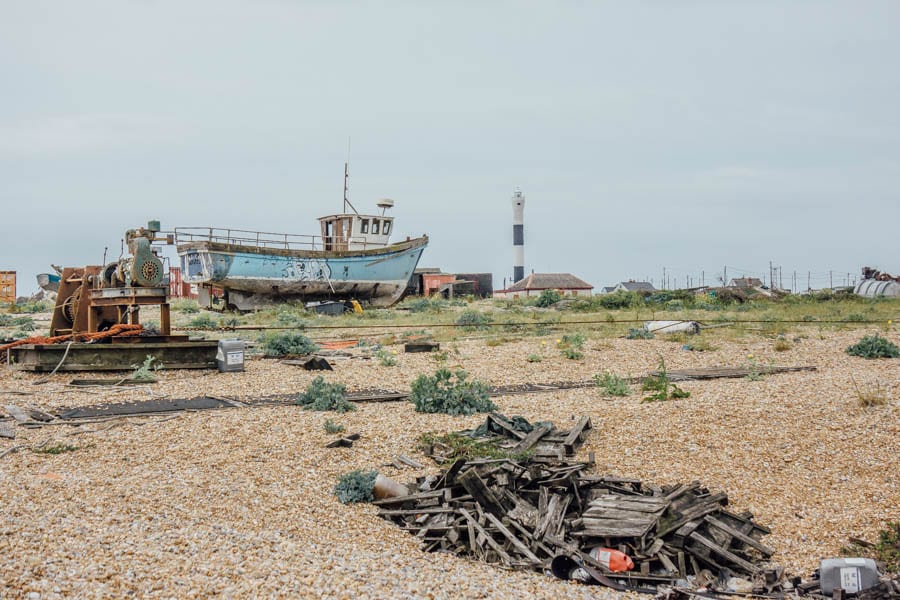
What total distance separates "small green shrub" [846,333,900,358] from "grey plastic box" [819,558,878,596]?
451 inches

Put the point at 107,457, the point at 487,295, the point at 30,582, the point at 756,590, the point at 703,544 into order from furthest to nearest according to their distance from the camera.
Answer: the point at 487,295, the point at 107,457, the point at 703,544, the point at 756,590, the point at 30,582

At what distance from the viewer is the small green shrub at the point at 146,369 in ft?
41.0

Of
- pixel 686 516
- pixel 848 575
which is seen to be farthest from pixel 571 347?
pixel 848 575

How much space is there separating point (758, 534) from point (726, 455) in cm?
200

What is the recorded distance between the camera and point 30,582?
430 cm

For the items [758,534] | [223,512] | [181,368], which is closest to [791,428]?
[758,534]

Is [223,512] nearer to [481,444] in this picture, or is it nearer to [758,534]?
[481,444]

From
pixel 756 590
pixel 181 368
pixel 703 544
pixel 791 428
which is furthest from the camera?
pixel 181 368

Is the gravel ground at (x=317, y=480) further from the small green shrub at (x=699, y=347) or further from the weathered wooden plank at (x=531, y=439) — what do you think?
the small green shrub at (x=699, y=347)

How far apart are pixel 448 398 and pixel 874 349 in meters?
10.1

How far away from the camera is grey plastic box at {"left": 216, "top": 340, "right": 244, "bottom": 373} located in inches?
542

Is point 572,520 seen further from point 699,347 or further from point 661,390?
point 699,347

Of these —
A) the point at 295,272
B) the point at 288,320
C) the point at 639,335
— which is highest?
the point at 295,272

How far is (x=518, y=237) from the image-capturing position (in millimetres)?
68688
